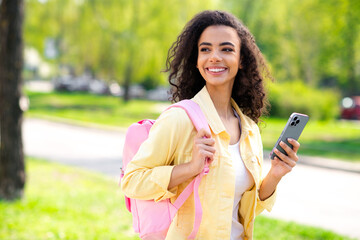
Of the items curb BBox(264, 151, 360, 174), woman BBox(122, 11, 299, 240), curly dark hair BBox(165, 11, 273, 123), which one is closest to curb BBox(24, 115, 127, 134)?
curb BBox(264, 151, 360, 174)

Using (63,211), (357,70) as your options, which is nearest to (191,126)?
(63,211)

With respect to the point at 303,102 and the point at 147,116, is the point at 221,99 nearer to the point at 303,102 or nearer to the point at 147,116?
the point at 147,116

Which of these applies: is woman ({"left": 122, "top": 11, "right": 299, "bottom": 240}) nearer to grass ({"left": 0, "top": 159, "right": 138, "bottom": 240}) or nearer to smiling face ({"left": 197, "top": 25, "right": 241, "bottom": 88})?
smiling face ({"left": 197, "top": 25, "right": 241, "bottom": 88})

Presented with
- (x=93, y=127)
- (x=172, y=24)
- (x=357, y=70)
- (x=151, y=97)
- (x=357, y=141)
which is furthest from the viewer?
(x=151, y=97)

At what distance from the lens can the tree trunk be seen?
6145 mm

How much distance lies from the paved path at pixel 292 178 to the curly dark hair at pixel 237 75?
422 centimetres

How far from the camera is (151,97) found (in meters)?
41.2

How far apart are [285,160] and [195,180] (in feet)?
1.60

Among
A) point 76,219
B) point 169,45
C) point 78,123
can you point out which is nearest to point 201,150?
point 76,219

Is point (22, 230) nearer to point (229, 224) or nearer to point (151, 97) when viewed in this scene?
point (229, 224)

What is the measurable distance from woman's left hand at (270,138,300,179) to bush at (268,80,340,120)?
2198cm

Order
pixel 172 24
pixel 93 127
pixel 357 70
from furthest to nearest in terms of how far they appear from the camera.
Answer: pixel 357 70, pixel 172 24, pixel 93 127

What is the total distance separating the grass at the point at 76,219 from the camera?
497cm

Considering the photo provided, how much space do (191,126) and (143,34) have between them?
85.3 feet
